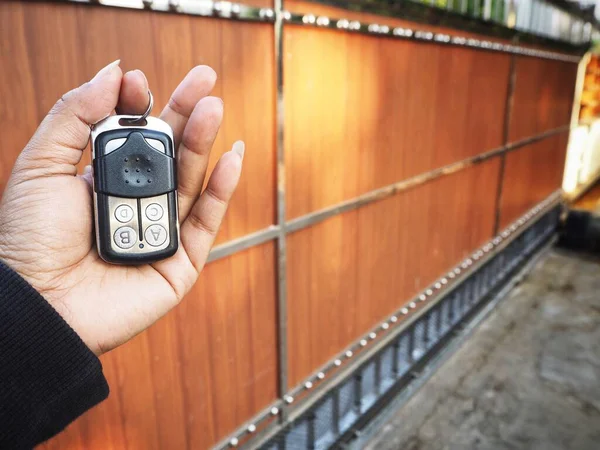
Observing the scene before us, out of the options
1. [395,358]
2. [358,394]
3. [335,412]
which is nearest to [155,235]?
[335,412]

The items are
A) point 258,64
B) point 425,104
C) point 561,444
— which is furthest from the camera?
point 425,104

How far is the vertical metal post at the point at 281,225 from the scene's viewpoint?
2.16m

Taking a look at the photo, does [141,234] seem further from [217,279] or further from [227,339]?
[227,339]

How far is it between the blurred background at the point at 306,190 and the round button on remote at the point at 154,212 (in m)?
0.66

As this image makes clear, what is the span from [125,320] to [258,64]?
1.39m

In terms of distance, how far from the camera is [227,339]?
91.4 inches

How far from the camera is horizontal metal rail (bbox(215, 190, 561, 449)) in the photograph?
266cm

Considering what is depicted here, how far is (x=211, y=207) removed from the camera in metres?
1.21

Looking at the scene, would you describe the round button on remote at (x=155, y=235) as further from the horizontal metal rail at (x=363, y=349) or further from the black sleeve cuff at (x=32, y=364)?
the horizontal metal rail at (x=363, y=349)

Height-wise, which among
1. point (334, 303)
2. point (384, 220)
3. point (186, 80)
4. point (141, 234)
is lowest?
point (334, 303)

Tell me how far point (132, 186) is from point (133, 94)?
20cm

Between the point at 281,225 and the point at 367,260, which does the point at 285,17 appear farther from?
the point at 367,260

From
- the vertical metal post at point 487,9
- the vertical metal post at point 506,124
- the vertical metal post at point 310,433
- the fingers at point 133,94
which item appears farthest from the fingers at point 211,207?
the vertical metal post at point 506,124

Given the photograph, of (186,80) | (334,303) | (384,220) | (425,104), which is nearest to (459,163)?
(425,104)
